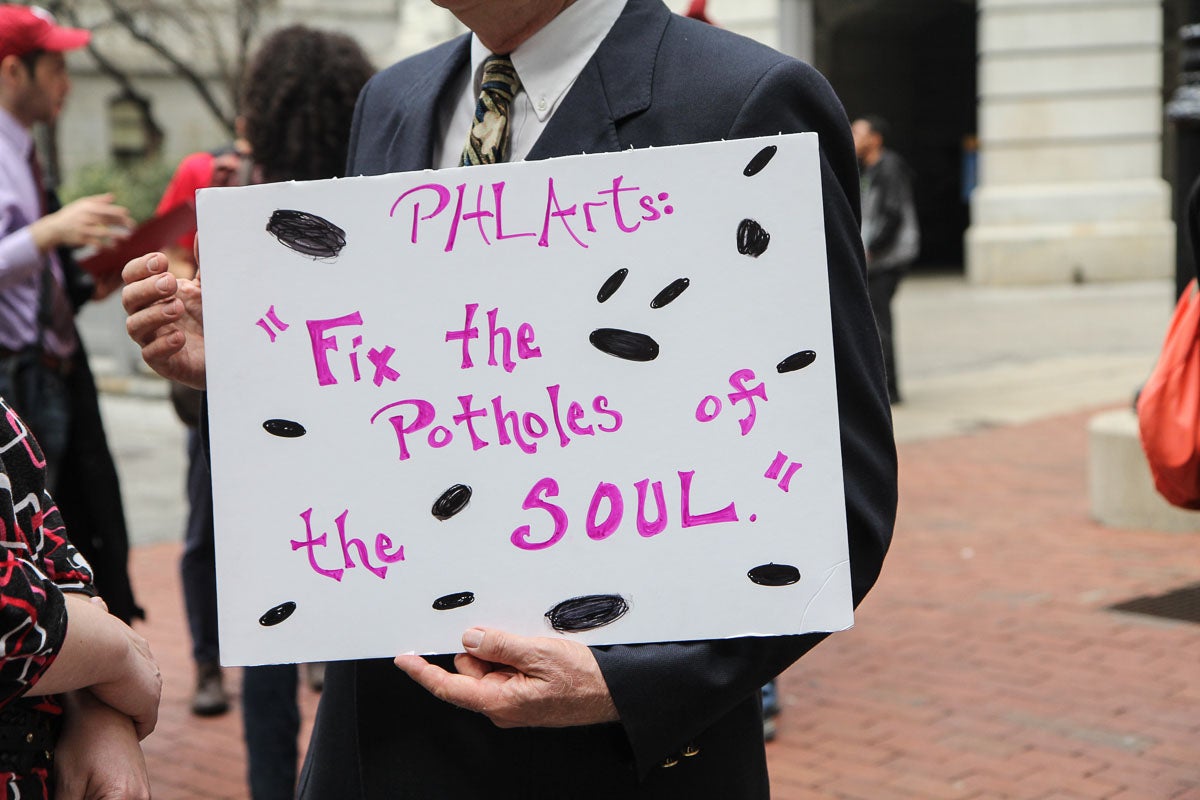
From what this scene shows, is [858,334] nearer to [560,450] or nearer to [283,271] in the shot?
[560,450]

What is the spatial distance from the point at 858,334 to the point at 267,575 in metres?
0.71

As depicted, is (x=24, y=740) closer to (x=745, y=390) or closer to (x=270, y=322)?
(x=270, y=322)

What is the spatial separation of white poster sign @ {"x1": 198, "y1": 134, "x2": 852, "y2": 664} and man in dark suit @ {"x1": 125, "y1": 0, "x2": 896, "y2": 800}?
6cm

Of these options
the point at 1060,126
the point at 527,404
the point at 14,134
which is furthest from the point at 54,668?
the point at 1060,126

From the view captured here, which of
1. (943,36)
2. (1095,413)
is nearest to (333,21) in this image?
(943,36)

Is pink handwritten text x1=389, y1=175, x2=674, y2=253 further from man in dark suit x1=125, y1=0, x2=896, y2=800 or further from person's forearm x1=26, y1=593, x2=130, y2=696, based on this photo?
person's forearm x1=26, y1=593, x2=130, y2=696

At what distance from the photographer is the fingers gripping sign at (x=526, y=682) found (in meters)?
1.54

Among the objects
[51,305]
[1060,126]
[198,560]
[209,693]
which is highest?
[51,305]

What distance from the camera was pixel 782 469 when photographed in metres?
1.58

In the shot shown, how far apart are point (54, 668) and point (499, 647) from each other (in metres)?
0.45

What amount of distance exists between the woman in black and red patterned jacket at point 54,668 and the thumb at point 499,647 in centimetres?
38

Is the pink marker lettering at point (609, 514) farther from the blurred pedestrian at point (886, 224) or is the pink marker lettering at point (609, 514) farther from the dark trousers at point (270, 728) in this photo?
the blurred pedestrian at point (886, 224)

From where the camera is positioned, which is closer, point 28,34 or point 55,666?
point 55,666

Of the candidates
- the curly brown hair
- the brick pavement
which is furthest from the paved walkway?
the curly brown hair
